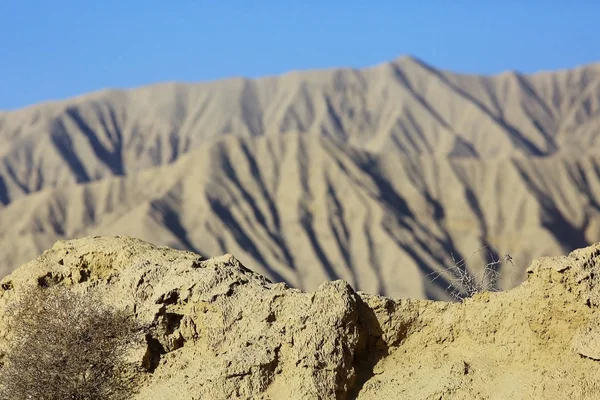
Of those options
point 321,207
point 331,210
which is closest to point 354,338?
point 331,210

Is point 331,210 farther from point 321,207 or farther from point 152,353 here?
point 152,353

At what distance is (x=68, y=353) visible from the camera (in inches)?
410

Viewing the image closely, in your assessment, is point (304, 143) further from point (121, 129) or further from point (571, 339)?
point (571, 339)

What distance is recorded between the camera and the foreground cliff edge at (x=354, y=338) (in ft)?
30.7

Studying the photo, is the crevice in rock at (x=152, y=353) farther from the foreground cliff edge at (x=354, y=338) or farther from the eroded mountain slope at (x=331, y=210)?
the eroded mountain slope at (x=331, y=210)

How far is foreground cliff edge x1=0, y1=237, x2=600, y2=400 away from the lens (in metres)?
9.34

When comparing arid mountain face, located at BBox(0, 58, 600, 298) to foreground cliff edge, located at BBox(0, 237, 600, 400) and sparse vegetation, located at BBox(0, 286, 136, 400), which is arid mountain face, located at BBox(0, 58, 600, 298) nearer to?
foreground cliff edge, located at BBox(0, 237, 600, 400)

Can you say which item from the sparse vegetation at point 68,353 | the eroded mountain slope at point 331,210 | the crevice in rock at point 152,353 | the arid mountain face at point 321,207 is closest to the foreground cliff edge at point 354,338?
the crevice in rock at point 152,353

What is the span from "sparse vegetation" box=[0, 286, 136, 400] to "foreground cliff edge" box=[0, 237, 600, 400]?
0.26 metres

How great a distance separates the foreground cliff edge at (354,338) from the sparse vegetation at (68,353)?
255 mm

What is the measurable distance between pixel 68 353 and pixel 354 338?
2963 millimetres

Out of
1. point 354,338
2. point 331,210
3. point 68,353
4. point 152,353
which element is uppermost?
point 68,353

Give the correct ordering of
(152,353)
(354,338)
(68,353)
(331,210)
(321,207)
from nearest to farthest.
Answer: (354,338) → (68,353) → (152,353) → (331,210) → (321,207)

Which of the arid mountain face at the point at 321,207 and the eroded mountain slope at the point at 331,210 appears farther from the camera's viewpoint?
the eroded mountain slope at the point at 331,210
